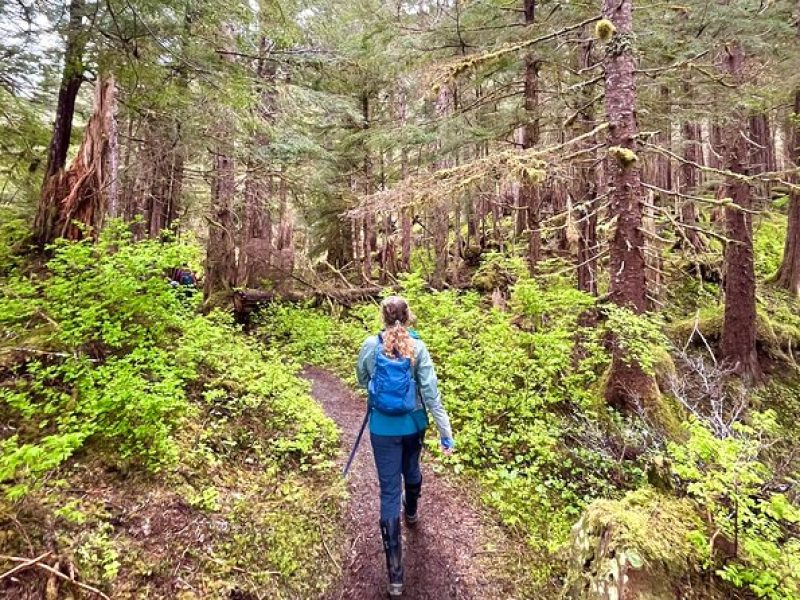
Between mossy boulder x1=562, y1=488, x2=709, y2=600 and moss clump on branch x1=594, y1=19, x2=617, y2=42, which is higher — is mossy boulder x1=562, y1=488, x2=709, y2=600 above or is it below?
below

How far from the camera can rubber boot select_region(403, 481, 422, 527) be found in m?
3.94

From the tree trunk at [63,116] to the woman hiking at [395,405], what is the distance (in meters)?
5.15

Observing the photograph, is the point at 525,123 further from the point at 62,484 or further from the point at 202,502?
the point at 62,484

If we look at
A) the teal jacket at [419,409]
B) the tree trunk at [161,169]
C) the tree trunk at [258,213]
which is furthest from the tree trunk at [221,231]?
the teal jacket at [419,409]

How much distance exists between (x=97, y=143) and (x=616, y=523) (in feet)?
24.0

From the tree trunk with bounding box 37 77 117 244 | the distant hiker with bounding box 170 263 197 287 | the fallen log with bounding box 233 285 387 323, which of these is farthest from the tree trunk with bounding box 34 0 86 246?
the fallen log with bounding box 233 285 387 323

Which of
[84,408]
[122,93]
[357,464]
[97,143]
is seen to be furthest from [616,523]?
[122,93]

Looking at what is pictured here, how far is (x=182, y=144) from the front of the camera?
8.90 metres

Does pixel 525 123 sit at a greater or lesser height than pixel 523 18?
lesser

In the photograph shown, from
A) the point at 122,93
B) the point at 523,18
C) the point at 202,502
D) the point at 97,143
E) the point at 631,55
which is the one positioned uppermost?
the point at 523,18

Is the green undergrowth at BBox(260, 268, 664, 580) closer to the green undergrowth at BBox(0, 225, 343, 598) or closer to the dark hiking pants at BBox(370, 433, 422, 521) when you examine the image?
the dark hiking pants at BBox(370, 433, 422, 521)

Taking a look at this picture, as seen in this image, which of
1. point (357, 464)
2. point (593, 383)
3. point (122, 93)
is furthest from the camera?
point (122, 93)

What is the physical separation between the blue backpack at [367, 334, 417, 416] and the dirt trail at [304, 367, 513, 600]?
148cm

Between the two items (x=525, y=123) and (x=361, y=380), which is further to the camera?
(x=525, y=123)
